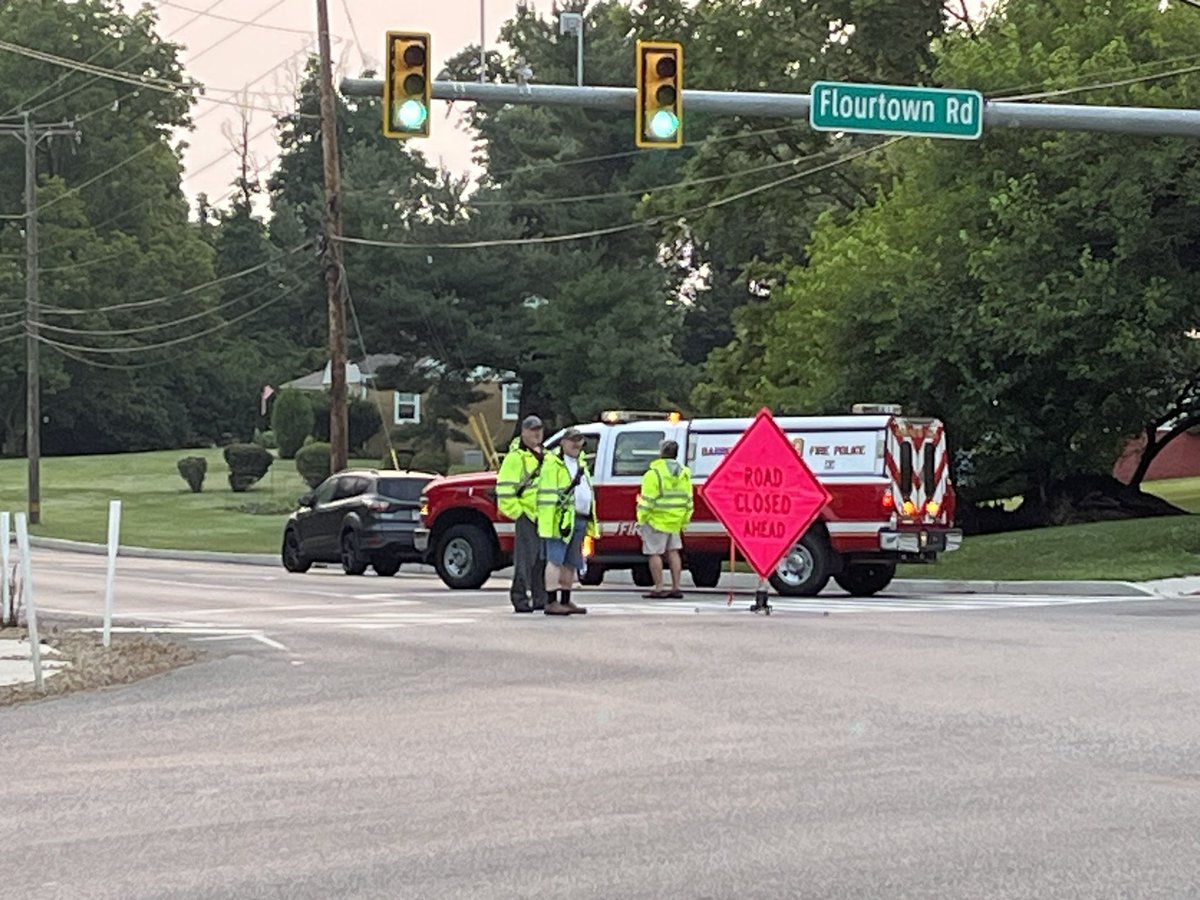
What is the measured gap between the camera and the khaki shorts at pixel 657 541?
80.2 ft

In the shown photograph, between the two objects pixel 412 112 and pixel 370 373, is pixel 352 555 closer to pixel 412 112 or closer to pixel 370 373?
pixel 412 112

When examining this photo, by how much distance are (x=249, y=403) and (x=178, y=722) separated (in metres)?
82.5

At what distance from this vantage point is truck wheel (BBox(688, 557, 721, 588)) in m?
27.4

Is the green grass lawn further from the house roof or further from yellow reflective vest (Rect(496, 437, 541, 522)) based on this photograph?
yellow reflective vest (Rect(496, 437, 541, 522))

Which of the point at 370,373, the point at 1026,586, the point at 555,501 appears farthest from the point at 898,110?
the point at 370,373

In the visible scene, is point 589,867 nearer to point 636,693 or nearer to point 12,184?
Result: point 636,693

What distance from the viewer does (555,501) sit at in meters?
20.7

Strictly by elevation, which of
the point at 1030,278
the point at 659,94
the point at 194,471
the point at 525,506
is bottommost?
the point at 525,506

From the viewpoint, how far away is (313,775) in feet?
33.9

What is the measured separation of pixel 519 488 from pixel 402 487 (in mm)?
11945

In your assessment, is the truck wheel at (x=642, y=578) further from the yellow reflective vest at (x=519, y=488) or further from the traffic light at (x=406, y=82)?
the traffic light at (x=406, y=82)

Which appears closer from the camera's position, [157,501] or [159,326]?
[157,501]

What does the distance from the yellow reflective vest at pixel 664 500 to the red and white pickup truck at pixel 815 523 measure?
4.37ft

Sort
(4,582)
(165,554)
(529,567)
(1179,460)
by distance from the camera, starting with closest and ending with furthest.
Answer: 1. (4,582)
2. (529,567)
3. (165,554)
4. (1179,460)
